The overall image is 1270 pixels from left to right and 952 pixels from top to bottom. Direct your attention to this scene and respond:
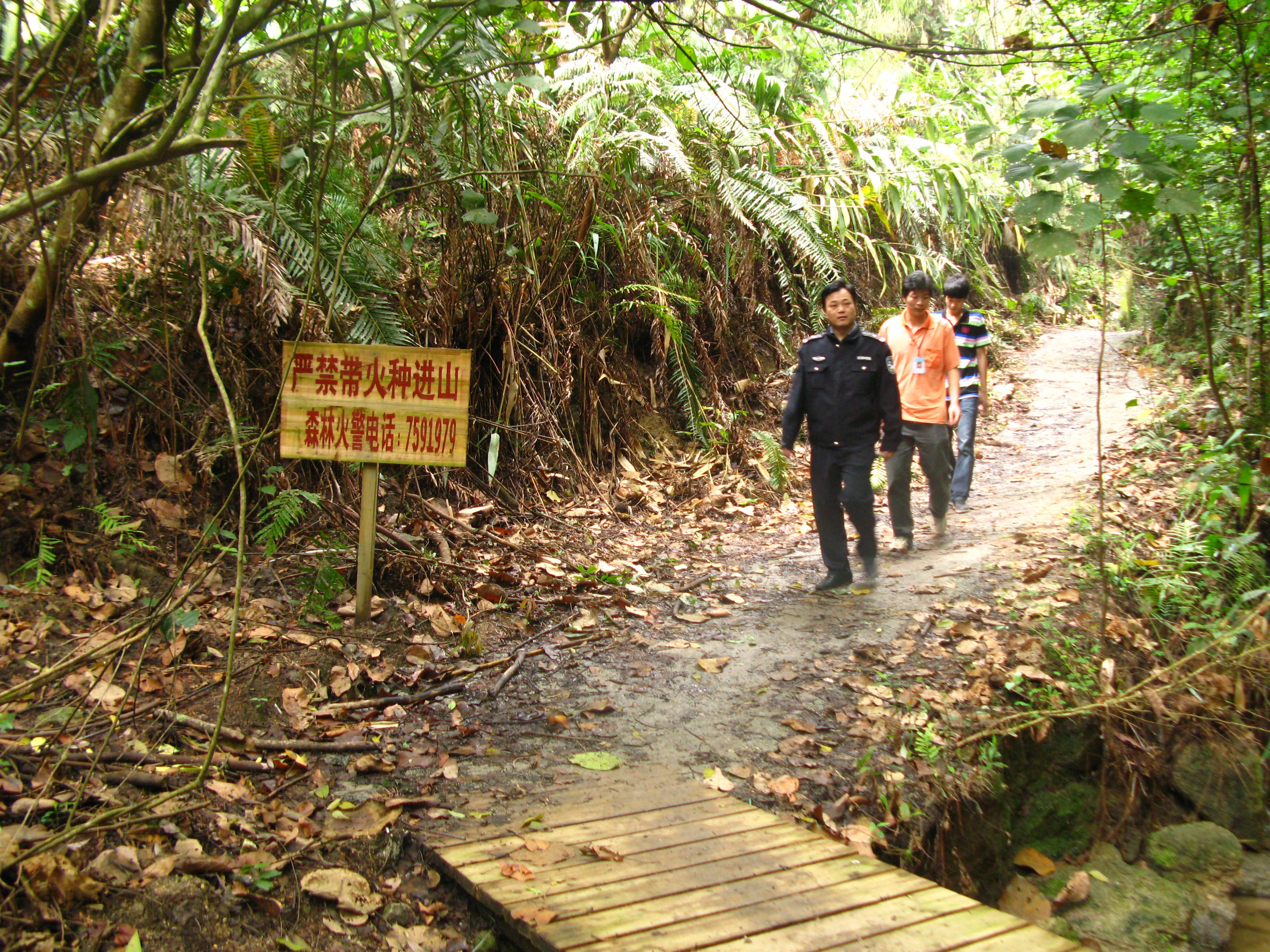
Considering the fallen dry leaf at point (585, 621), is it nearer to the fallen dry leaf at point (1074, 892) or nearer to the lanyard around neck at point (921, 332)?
the fallen dry leaf at point (1074, 892)

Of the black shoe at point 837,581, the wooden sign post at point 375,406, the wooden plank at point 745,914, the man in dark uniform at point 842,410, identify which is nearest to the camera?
the wooden plank at point 745,914

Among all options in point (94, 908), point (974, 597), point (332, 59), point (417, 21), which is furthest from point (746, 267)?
point (94, 908)

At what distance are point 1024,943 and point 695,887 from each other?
0.94m

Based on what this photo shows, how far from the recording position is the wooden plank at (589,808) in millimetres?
3137

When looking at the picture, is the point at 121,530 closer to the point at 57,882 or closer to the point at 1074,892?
the point at 57,882

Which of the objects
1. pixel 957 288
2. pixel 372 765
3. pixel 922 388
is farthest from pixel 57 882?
pixel 957 288

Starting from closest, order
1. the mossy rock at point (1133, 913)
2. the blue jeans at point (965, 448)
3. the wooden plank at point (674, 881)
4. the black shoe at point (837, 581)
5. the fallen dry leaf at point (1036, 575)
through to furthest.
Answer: the wooden plank at point (674, 881) → the mossy rock at point (1133, 913) → the fallen dry leaf at point (1036, 575) → the black shoe at point (837, 581) → the blue jeans at point (965, 448)

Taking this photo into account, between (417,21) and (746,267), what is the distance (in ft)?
20.4

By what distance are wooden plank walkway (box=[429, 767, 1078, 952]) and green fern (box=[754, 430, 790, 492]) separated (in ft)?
14.9

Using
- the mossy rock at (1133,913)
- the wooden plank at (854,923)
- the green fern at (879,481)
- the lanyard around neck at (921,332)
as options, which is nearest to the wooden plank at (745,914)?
the wooden plank at (854,923)

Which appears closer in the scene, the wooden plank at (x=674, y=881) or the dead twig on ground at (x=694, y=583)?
the wooden plank at (x=674, y=881)

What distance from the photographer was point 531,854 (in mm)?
2982

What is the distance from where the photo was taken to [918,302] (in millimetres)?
5992

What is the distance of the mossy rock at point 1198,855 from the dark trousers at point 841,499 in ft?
6.85
